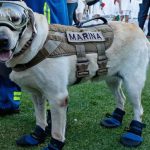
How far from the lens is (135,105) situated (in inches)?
133

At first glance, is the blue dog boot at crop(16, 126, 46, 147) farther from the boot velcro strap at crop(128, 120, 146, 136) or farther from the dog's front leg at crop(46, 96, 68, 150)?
the boot velcro strap at crop(128, 120, 146, 136)

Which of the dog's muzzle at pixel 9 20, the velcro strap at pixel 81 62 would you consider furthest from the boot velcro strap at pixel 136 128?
the dog's muzzle at pixel 9 20

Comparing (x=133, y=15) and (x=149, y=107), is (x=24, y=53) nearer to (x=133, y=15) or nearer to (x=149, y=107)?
(x=149, y=107)

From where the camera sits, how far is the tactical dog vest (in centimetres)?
283

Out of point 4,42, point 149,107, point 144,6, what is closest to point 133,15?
point 144,6

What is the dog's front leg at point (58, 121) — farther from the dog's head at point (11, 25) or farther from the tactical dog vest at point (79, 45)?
the dog's head at point (11, 25)

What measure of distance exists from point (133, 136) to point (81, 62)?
86 centimetres

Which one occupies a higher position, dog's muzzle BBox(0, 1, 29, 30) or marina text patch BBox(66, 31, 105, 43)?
dog's muzzle BBox(0, 1, 29, 30)

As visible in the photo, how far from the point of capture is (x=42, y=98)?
3.24 m

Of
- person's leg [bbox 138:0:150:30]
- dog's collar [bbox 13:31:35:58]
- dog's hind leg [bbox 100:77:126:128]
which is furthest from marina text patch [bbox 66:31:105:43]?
person's leg [bbox 138:0:150:30]

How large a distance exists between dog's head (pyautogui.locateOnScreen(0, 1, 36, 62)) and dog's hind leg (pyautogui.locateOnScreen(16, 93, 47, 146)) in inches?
30.4

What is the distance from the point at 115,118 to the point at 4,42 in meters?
1.74

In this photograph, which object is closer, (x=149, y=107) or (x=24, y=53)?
(x=24, y=53)

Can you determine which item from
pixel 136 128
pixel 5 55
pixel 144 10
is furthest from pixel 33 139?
pixel 144 10
